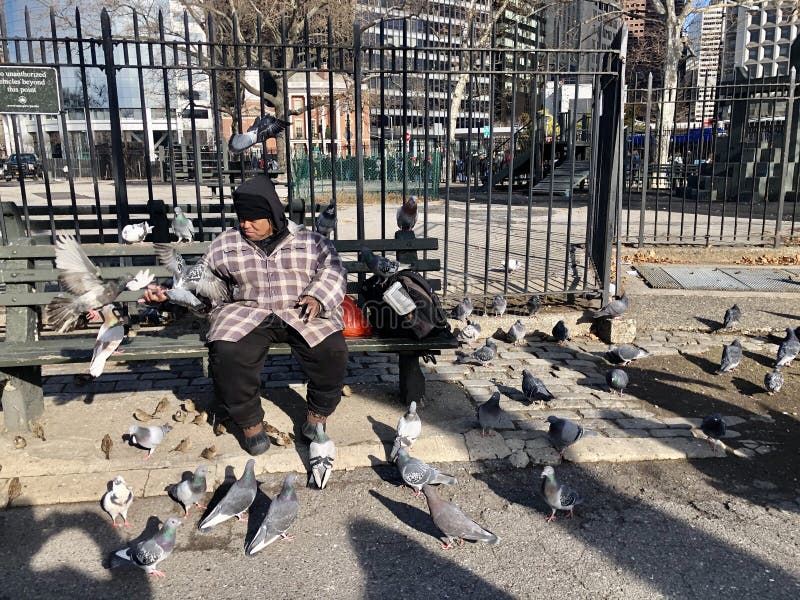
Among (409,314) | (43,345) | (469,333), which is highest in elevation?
(409,314)

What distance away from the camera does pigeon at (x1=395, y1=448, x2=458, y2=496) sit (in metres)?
3.57

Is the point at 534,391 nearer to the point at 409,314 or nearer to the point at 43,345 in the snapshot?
the point at 409,314

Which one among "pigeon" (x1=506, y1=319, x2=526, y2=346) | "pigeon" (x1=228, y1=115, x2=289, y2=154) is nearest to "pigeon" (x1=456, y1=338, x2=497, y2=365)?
"pigeon" (x1=506, y1=319, x2=526, y2=346)

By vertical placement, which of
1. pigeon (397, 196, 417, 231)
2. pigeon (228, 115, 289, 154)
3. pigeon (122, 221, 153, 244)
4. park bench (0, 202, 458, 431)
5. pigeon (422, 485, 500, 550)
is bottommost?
pigeon (422, 485, 500, 550)

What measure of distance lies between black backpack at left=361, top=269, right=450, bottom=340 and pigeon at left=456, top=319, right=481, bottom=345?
1555 millimetres

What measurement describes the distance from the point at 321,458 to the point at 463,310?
118 inches

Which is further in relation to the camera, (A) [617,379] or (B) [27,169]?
(B) [27,169]

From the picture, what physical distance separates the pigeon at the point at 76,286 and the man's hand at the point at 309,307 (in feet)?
3.61

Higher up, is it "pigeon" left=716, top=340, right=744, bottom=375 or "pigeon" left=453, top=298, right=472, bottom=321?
"pigeon" left=453, top=298, right=472, bottom=321

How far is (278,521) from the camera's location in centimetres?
317

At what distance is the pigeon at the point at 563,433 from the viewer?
399cm

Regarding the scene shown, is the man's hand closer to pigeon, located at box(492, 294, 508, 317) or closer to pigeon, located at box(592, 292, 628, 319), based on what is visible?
pigeon, located at box(492, 294, 508, 317)

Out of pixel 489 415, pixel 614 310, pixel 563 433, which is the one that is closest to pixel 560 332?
pixel 614 310

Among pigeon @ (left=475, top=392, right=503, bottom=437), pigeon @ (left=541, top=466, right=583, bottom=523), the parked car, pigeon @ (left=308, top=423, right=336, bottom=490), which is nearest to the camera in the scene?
pigeon @ (left=541, top=466, right=583, bottom=523)
